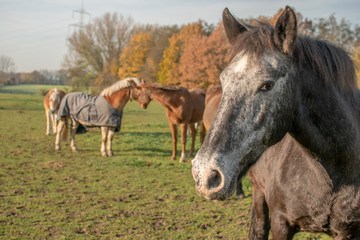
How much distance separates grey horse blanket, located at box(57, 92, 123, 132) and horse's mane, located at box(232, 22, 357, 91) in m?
7.62

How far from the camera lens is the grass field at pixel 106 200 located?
423cm

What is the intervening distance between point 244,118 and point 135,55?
159 feet

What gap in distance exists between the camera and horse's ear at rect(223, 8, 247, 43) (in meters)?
1.90

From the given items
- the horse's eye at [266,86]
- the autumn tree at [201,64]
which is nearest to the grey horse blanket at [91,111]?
the horse's eye at [266,86]

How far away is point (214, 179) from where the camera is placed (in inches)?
58.2

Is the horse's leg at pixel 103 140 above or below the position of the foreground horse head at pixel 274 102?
below

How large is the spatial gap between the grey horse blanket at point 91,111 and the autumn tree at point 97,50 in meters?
36.7

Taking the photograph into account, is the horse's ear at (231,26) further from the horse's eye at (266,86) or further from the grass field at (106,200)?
the grass field at (106,200)

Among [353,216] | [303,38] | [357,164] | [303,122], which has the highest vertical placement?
[303,38]

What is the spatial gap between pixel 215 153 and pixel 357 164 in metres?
1.06

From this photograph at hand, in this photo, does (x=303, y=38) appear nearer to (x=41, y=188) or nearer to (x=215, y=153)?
(x=215, y=153)

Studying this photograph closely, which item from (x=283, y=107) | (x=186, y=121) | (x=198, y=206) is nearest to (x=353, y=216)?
(x=283, y=107)

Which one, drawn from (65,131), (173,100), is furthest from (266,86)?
(65,131)

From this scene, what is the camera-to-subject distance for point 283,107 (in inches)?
65.9
